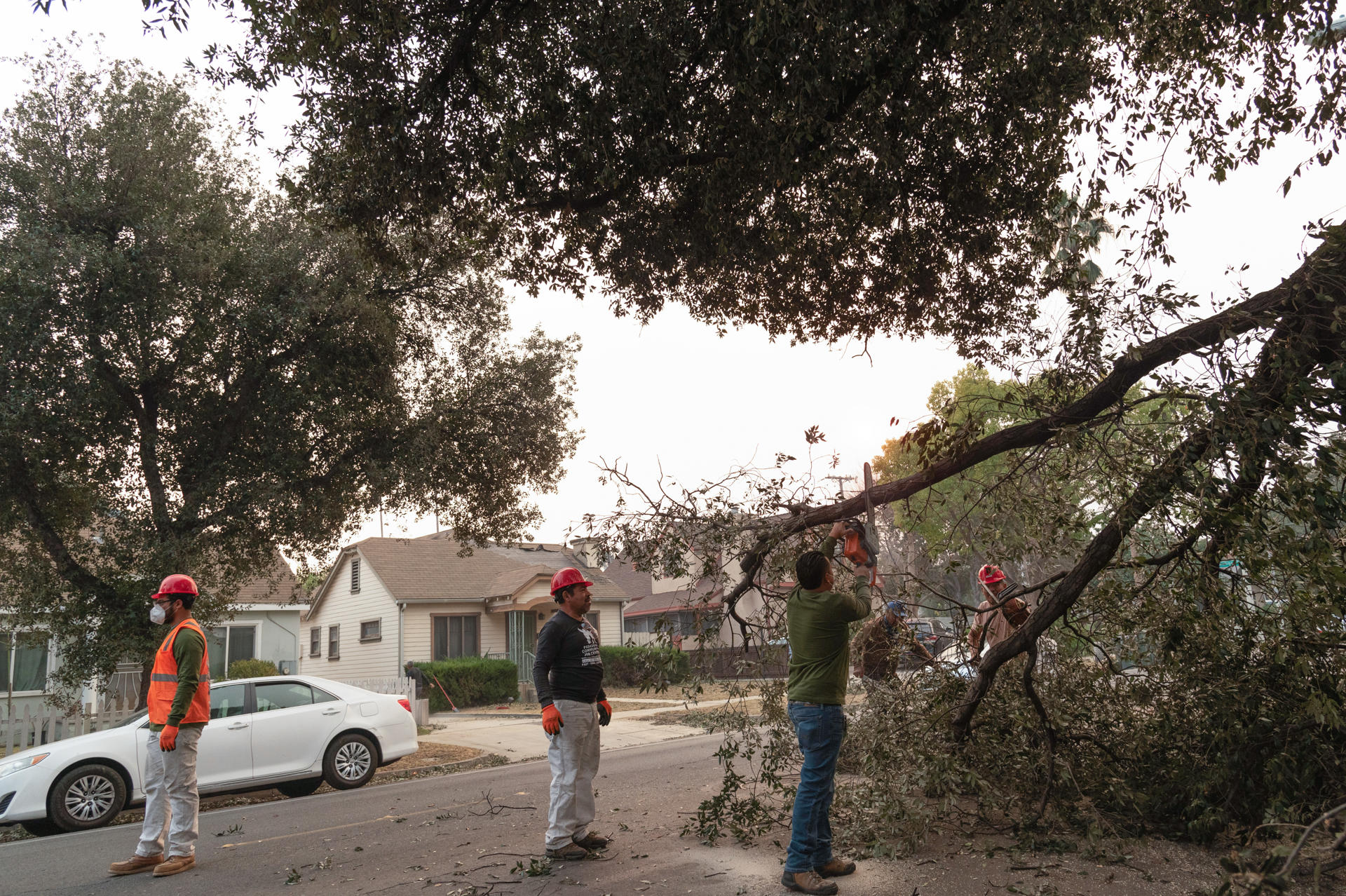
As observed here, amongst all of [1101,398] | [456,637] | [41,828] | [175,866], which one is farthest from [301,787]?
Answer: [456,637]

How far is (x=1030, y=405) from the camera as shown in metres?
6.04

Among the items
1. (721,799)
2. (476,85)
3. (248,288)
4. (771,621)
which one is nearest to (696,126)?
(476,85)

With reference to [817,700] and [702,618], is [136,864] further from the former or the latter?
[817,700]

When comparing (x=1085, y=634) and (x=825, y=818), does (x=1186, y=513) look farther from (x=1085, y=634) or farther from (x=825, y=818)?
(x=825, y=818)

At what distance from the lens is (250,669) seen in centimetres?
2527

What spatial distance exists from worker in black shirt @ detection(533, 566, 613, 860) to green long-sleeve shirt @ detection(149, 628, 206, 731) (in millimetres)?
2625

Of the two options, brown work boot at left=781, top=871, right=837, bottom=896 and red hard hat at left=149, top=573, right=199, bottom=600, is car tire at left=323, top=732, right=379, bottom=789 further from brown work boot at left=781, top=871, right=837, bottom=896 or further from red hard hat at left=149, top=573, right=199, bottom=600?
brown work boot at left=781, top=871, right=837, bottom=896

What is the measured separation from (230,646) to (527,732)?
14.5 m

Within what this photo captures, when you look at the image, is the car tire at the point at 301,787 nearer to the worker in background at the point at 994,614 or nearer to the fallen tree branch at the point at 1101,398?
the fallen tree branch at the point at 1101,398

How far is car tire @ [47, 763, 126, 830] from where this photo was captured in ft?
29.0

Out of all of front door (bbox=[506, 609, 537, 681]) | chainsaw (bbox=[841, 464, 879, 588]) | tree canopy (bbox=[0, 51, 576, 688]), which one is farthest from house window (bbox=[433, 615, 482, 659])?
chainsaw (bbox=[841, 464, 879, 588])

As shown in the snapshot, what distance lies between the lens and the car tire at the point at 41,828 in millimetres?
8867

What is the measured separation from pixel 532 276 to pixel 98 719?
971cm

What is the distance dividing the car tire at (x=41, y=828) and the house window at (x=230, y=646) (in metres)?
17.5
